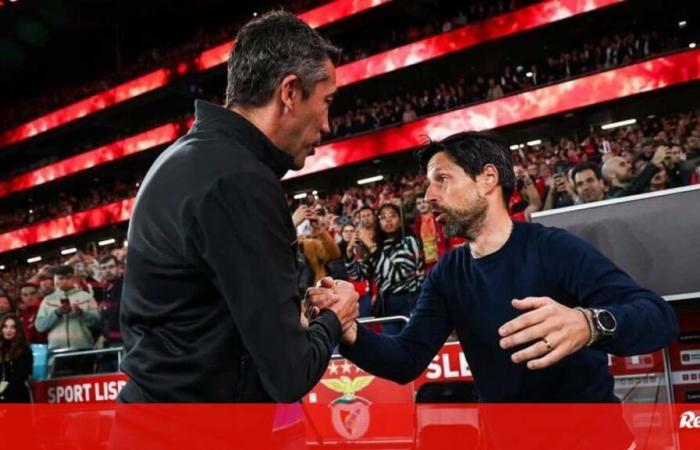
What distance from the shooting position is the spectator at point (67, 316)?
702 centimetres

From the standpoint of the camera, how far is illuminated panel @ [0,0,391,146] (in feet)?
73.9

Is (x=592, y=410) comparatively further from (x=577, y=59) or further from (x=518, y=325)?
(x=577, y=59)

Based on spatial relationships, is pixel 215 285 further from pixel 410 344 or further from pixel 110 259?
Result: pixel 110 259

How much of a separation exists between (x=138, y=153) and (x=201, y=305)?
89.6 ft

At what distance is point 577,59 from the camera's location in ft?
61.5

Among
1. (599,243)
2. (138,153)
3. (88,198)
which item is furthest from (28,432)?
(88,198)

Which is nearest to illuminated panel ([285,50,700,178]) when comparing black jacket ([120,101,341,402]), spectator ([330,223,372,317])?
spectator ([330,223,372,317])

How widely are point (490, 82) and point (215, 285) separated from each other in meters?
19.3

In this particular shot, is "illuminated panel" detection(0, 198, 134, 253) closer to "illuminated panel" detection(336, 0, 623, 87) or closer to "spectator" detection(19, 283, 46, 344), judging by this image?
"illuminated panel" detection(336, 0, 623, 87)

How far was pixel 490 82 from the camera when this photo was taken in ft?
65.0

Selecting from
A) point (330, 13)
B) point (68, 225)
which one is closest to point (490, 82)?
point (330, 13)

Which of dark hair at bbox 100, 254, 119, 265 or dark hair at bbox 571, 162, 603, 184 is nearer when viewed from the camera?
dark hair at bbox 571, 162, 603, 184

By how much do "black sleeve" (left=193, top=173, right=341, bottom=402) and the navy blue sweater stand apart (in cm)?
89
